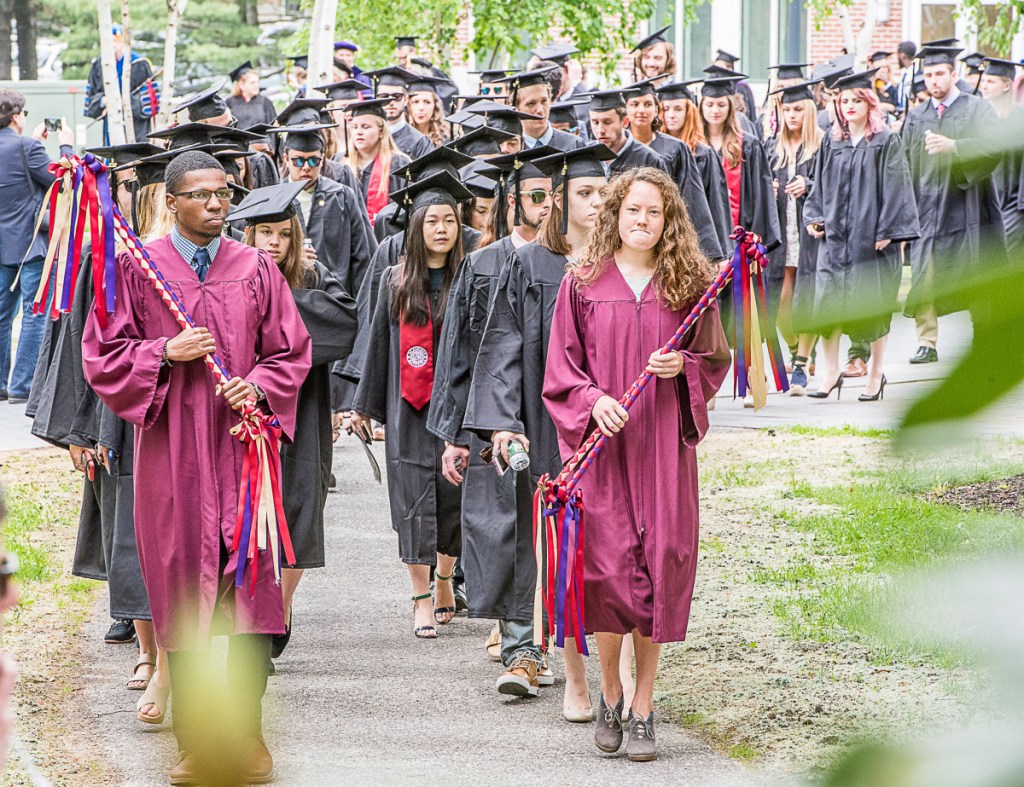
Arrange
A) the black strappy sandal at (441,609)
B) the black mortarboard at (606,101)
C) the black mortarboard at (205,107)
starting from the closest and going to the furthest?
the black strappy sandal at (441,609), the black mortarboard at (606,101), the black mortarboard at (205,107)

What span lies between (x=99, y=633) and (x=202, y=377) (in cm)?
242

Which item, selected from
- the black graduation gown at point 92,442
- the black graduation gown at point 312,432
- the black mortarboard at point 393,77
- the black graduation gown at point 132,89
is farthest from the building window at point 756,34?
the black graduation gown at point 92,442

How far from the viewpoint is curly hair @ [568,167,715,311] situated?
5.00 metres

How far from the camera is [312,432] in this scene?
5770mm

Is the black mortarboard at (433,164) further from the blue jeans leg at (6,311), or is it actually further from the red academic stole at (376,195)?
the blue jeans leg at (6,311)

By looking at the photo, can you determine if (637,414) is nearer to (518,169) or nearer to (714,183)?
(518,169)

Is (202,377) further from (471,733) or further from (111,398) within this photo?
(471,733)

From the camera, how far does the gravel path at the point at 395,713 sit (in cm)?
484

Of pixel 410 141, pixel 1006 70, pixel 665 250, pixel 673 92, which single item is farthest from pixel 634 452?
pixel 410 141

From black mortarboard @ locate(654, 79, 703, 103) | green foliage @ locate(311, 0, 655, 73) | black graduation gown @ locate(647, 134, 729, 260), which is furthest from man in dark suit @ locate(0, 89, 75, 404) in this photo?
green foliage @ locate(311, 0, 655, 73)

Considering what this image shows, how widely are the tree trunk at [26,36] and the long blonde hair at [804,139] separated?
77.4 ft

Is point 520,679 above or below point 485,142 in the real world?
below

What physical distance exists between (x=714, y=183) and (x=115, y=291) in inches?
254

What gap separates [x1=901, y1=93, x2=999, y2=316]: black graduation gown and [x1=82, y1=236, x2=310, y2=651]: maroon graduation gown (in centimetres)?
420
